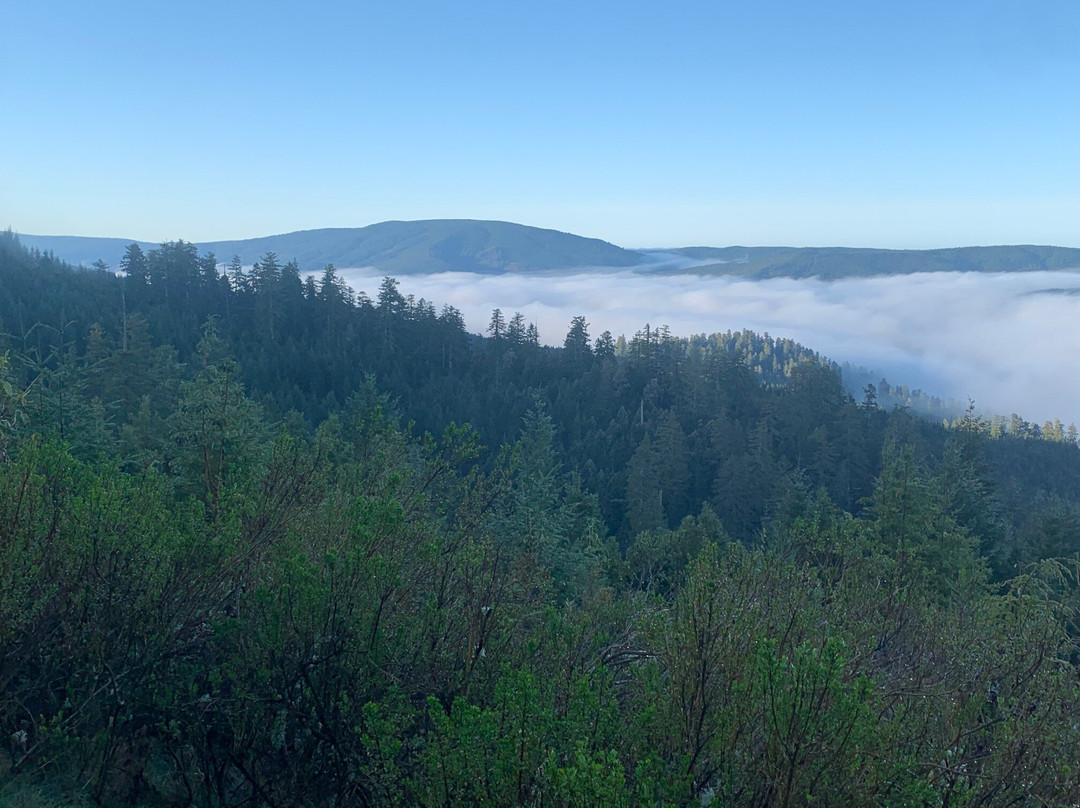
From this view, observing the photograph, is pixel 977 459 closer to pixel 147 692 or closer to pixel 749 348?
pixel 147 692

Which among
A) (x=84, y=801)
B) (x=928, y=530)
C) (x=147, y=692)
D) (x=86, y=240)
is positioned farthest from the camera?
(x=86, y=240)

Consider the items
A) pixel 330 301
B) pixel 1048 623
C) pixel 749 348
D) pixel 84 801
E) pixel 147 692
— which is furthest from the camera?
pixel 749 348

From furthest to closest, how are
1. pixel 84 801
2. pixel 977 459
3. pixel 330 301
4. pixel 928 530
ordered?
pixel 330 301 → pixel 977 459 → pixel 928 530 → pixel 84 801

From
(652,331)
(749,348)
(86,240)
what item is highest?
(86,240)

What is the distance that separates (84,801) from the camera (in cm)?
530

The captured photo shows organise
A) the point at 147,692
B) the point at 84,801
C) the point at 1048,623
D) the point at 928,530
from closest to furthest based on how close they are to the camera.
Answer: the point at 84,801, the point at 147,692, the point at 1048,623, the point at 928,530

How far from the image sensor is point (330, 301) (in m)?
59.5

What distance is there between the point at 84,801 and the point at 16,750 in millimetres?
717

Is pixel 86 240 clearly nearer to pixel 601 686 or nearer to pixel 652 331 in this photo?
pixel 652 331

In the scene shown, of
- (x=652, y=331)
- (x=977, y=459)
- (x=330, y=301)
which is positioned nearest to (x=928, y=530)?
(x=977, y=459)

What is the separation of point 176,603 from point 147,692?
68cm

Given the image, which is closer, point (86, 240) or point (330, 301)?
point (330, 301)

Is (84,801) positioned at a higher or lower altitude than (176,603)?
lower

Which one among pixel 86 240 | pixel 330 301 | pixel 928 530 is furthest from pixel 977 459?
pixel 86 240
